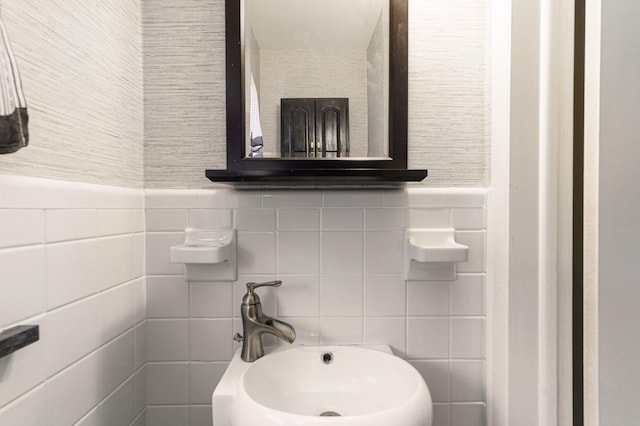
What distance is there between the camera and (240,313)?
35.2 inches

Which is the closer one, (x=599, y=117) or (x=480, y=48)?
(x=599, y=117)

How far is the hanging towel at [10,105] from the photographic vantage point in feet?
1.44

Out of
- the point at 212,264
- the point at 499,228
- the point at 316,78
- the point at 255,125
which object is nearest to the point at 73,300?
the point at 212,264

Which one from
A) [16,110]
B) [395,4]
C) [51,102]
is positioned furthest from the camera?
[395,4]

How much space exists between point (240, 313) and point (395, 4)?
888mm

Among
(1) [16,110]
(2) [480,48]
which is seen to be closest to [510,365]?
Result: (2) [480,48]

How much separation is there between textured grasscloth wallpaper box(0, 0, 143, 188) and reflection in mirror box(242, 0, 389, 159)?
0.95 feet

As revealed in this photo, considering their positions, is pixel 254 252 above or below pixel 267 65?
below

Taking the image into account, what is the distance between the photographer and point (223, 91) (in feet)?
2.97

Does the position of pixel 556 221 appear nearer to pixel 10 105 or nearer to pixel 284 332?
pixel 284 332

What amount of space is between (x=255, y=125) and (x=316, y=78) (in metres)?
0.19

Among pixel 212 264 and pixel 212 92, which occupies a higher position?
pixel 212 92

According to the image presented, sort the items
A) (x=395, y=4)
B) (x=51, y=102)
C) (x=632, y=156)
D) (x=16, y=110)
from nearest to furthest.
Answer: (x=16, y=110), (x=51, y=102), (x=632, y=156), (x=395, y=4)

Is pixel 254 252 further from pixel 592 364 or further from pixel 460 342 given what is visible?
pixel 592 364
